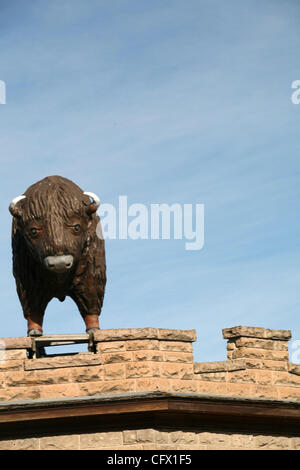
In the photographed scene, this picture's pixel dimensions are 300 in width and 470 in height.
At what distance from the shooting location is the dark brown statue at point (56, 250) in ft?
50.4

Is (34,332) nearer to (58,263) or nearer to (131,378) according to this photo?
(58,263)

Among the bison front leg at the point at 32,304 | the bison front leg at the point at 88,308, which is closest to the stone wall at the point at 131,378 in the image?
the bison front leg at the point at 32,304

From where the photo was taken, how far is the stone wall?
13.6m

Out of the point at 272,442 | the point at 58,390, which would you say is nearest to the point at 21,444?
the point at 58,390

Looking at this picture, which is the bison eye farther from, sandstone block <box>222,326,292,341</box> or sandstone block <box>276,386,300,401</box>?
sandstone block <box>276,386,300,401</box>

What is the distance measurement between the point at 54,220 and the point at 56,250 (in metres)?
0.48

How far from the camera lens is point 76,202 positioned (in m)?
15.7

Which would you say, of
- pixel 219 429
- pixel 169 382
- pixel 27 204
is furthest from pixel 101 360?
pixel 27 204

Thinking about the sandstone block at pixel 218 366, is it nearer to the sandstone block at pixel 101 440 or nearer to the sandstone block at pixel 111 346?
the sandstone block at pixel 111 346

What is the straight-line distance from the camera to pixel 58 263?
15266mm

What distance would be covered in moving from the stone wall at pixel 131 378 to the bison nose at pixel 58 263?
54.1 inches

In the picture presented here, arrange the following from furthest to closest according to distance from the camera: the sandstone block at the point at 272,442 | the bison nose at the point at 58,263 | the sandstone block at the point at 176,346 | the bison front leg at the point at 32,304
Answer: the bison front leg at the point at 32,304 → the bison nose at the point at 58,263 → the sandstone block at the point at 176,346 → the sandstone block at the point at 272,442

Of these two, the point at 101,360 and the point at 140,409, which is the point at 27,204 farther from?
the point at 140,409
